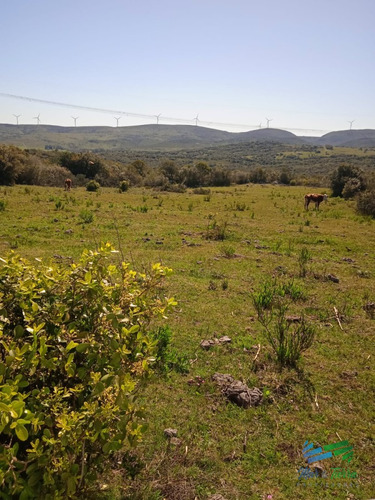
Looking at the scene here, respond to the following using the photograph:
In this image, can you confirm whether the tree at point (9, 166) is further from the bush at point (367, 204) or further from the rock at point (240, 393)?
the rock at point (240, 393)

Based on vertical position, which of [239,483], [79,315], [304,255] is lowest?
[239,483]

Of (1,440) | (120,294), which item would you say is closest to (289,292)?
(120,294)

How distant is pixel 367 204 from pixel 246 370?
58.5ft

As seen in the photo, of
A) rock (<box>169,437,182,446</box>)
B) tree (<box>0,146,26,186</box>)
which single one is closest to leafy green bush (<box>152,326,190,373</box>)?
rock (<box>169,437,182,446</box>)

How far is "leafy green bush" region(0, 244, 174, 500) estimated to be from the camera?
6.21ft

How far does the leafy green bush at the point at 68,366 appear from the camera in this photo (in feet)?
6.21

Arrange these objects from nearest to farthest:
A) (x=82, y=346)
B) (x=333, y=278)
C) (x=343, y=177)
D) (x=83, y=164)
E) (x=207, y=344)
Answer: (x=82, y=346)
(x=207, y=344)
(x=333, y=278)
(x=343, y=177)
(x=83, y=164)

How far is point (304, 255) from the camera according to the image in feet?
33.4

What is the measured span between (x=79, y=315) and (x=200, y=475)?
217 centimetres

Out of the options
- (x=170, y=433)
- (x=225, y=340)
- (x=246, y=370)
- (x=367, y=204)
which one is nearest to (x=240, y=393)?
(x=246, y=370)

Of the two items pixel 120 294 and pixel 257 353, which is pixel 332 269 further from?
pixel 120 294

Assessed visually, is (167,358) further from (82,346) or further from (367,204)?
(367,204)

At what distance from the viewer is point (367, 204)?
1984 cm

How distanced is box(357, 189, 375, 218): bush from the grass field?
6.79m
